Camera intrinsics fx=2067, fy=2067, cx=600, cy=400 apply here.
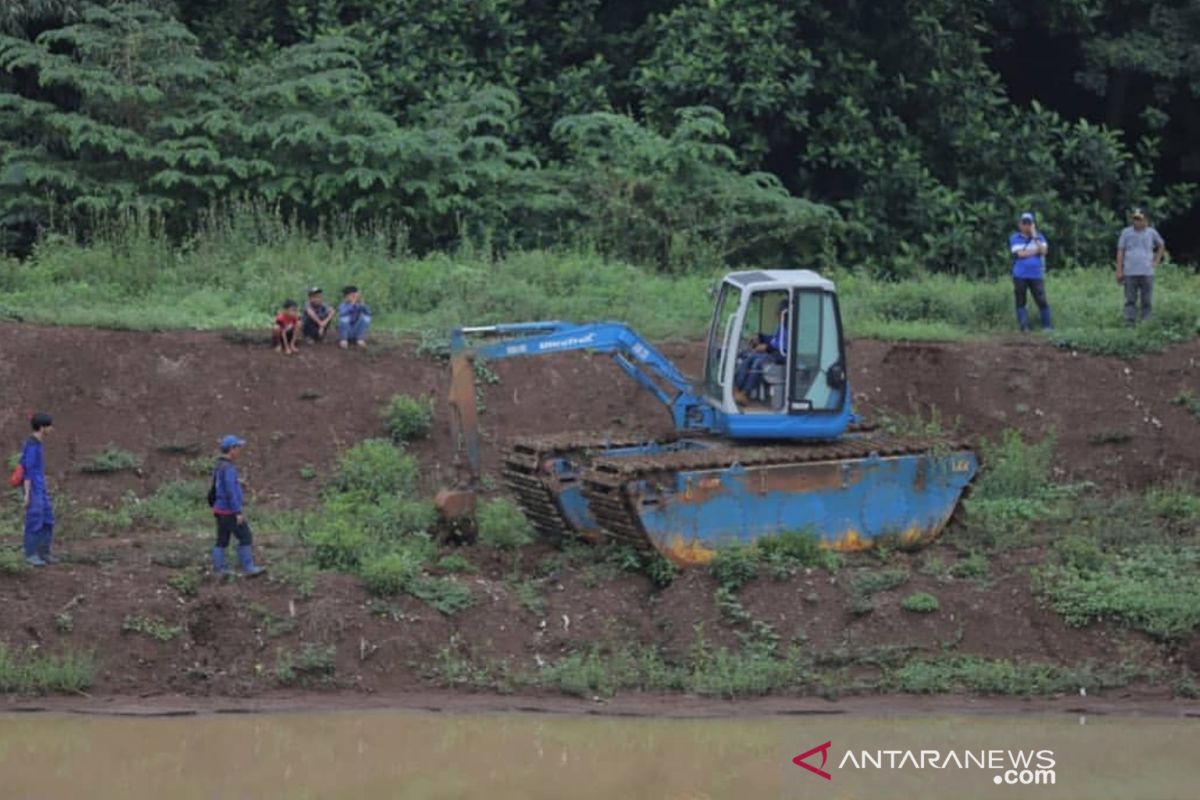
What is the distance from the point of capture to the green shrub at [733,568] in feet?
56.0

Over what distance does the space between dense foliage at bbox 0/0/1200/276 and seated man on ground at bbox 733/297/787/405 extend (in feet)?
25.6

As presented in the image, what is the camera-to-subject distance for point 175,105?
2659 centimetres

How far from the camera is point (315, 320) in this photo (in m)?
22.3

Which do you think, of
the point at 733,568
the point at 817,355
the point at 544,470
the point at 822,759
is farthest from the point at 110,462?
the point at 822,759

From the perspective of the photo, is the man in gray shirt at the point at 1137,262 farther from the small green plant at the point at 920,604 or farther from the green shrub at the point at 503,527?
the green shrub at the point at 503,527

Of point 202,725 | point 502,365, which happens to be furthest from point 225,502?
point 502,365

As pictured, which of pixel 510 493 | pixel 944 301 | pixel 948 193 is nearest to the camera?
pixel 510 493

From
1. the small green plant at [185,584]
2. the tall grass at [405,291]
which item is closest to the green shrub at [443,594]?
the small green plant at [185,584]

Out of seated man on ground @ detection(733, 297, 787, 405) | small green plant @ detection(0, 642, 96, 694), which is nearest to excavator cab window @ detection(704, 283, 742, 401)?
seated man on ground @ detection(733, 297, 787, 405)

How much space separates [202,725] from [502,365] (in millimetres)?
8250

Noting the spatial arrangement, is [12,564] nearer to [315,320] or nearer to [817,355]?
[315,320]

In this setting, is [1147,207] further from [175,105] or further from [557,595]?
[557,595]

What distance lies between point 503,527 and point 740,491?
2238 mm

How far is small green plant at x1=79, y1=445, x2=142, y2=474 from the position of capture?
790 inches
